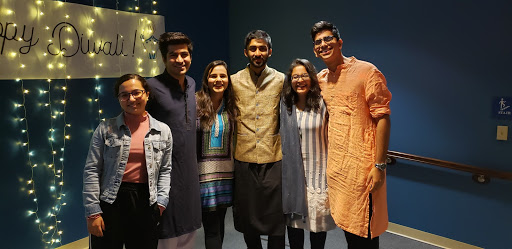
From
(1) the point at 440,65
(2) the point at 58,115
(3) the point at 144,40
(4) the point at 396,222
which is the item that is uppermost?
(3) the point at 144,40

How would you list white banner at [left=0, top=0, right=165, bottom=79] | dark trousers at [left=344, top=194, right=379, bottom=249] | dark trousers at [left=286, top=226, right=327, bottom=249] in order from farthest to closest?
1. white banner at [left=0, top=0, right=165, bottom=79]
2. dark trousers at [left=286, top=226, right=327, bottom=249]
3. dark trousers at [left=344, top=194, right=379, bottom=249]

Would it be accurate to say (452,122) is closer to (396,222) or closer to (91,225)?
(396,222)

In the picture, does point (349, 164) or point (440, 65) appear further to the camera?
point (440, 65)

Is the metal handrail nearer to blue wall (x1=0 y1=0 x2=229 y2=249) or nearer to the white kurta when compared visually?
the white kurta

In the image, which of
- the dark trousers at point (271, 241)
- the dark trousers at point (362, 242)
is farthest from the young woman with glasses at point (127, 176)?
the dark trousers at point (362, 242)

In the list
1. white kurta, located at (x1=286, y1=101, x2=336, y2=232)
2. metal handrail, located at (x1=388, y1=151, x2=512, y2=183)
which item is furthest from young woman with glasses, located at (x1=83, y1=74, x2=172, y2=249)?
metal handrail, located at (x1=388, y1=151, x2=512, y2=183)

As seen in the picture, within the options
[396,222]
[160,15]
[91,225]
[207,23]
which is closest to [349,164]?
[91,225]

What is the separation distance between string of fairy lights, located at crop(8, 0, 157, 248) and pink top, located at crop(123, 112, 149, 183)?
43.4 inches

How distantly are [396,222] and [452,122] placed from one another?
0.95 meters

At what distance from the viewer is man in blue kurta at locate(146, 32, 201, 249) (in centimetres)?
195

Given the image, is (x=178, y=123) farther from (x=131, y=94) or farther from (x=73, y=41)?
(x=73, y=41)

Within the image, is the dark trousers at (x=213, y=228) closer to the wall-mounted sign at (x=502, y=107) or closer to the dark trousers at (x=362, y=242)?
the dark trousers at (x=362, y=242)

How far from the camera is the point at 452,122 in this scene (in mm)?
2729

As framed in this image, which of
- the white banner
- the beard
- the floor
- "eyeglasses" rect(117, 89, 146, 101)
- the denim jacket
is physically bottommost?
the floor
